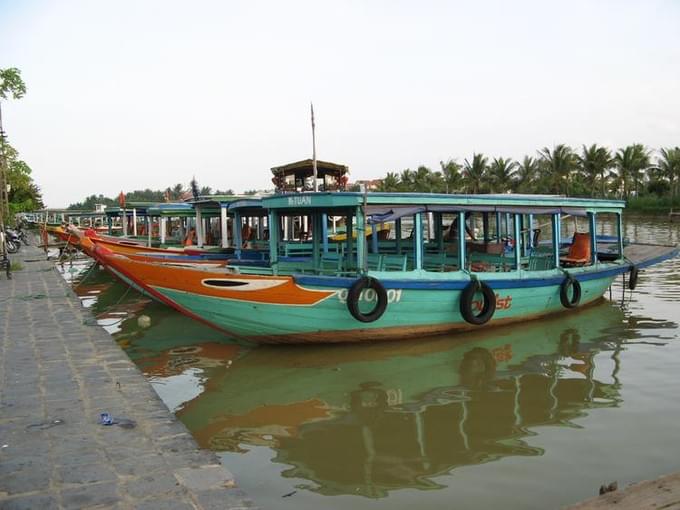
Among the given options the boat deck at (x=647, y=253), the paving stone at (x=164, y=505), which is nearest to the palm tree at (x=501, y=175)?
the boat deck at (x=647, y=253)

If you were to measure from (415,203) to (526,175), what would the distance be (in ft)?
136

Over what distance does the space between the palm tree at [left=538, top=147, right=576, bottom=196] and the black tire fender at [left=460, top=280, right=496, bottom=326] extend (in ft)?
125

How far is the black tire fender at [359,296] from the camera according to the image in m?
8.16

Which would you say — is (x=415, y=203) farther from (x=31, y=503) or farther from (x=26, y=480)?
(x=31, y=503)

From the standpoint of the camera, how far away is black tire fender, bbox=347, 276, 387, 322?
8156 mm

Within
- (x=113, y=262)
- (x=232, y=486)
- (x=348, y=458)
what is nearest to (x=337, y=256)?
(x=113, y=262)

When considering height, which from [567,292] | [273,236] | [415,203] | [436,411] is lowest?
[436,411]

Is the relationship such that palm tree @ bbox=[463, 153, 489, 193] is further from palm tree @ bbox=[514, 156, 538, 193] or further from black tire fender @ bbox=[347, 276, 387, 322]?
black tire fender @ bbox=[347, 276, 387, 322]

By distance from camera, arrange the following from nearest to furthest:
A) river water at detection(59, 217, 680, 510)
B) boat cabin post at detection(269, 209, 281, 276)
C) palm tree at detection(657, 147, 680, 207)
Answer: river water at detection(59, 217, 680, 510) → boat cabin post at detection(269, 209, 281, 276) → palm tree at detection(657, 147, 680, 207)

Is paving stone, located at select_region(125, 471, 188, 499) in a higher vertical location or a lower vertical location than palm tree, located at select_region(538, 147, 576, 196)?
lower

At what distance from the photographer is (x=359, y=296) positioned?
26.9 ft

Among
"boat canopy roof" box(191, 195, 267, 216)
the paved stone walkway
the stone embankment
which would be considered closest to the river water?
the paved stone walkway

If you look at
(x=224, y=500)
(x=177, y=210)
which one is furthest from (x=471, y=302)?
(x=177, y=210)

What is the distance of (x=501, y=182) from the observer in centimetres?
4747
